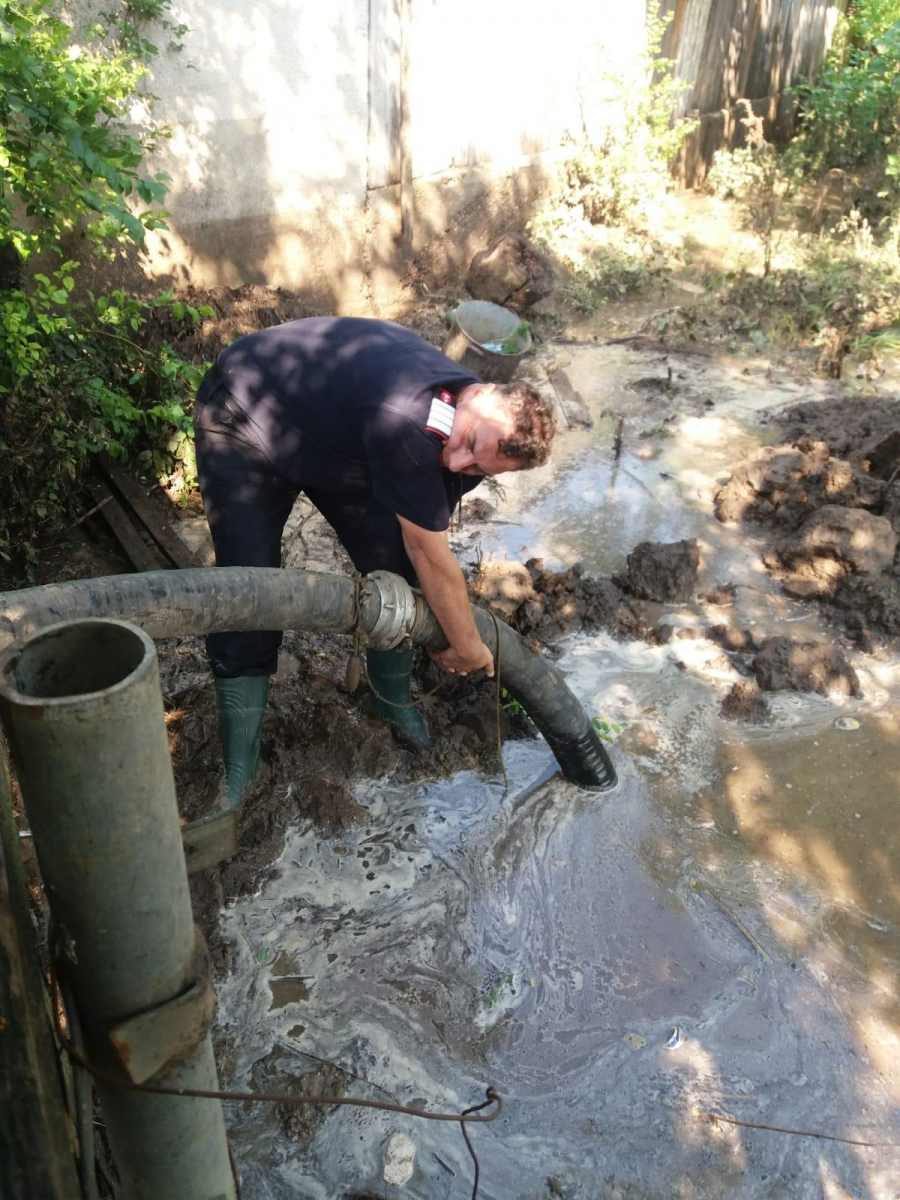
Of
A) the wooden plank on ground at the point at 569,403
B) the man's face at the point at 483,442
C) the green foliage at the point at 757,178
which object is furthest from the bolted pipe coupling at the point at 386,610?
the green foliage at the point at 757,178

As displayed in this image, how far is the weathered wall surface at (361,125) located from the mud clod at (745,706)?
14.2 feet

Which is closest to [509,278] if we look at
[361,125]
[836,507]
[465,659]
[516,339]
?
[516,339]

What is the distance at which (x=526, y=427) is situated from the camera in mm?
2605

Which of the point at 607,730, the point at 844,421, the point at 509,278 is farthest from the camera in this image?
the point at 509,278

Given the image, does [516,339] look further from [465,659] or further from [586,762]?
[465,659]

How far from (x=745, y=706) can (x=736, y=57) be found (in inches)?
389

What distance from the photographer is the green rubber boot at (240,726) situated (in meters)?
3.27

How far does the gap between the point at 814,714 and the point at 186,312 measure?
4.14 meters

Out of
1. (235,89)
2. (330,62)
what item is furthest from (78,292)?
(330,62)

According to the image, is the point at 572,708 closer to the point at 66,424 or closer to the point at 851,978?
the point at 851,978

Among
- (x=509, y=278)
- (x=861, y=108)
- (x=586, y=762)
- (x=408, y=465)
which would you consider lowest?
(x=586, y=762)

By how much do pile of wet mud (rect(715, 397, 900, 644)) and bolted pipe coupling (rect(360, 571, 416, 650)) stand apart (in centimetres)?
263

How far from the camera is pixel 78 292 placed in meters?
5.36

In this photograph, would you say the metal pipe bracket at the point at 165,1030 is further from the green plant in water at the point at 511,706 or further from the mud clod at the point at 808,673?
the mud clod at the point at 808,673
